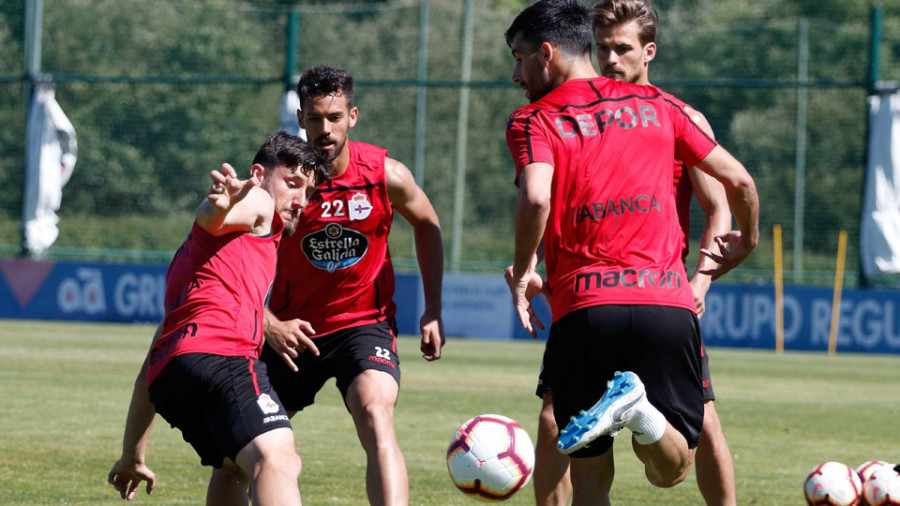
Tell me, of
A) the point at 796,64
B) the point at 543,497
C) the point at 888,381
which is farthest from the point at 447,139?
the point at 543,497

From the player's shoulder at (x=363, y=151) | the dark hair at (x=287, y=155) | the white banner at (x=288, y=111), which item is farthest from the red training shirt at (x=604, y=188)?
the white banner at (x=288, y=111)

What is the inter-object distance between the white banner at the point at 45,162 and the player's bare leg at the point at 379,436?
64.8ft

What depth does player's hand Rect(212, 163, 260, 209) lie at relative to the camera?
14.5ft

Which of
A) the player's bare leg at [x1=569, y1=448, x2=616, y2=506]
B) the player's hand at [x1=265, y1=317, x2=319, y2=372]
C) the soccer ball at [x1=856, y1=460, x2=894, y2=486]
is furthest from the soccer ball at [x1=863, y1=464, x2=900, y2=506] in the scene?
the player's hand at [x1=265, y1=317, x2=319, y2=372]

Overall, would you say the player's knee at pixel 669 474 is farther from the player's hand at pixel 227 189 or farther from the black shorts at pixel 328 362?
the player's hand at pixel 227 189

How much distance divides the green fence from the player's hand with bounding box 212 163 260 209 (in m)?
18.6

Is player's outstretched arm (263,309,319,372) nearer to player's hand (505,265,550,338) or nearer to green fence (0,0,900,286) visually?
player's hand (505,265,550,338)

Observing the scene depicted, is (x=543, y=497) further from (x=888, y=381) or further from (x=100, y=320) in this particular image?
(x=100, y=320)

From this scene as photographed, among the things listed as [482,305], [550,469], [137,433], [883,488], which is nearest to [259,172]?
[137,433]

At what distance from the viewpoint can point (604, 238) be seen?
4.57 metres

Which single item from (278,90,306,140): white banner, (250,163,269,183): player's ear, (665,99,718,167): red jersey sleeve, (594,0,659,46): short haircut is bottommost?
(250,163,269,183): player's ear

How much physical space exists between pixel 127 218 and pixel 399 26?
11.3 m

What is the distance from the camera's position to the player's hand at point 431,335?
590cm

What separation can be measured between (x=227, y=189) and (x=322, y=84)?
5.07 ft
